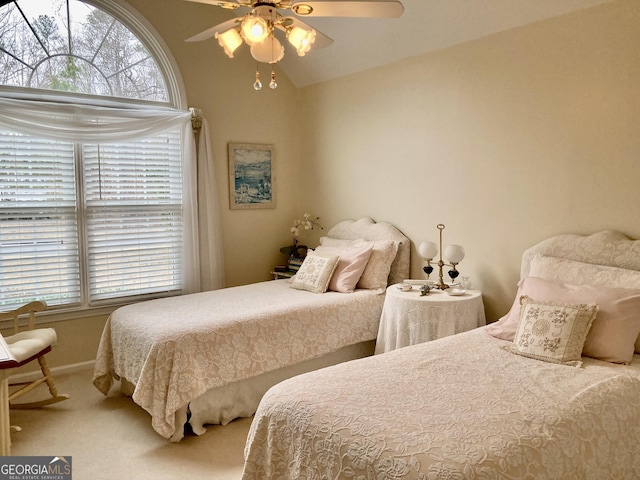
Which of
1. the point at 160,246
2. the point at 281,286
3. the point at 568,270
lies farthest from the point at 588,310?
the point at 160,246

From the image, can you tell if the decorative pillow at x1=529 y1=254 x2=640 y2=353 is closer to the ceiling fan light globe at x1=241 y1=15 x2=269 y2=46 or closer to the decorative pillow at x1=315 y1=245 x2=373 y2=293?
the decorative pillow at x1=315 y1=245 x2=373 y2=293

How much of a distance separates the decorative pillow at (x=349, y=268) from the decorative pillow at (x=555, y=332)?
151cm

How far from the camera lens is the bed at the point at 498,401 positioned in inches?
64.1

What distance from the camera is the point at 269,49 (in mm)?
2383

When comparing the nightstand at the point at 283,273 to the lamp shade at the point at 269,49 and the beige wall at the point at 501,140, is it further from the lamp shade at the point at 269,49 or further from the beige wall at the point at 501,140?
the lamp shade at the point at 269,49

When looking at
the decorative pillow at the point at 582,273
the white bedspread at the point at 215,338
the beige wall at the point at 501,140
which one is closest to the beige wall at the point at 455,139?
the beige wall at the point at 501,140

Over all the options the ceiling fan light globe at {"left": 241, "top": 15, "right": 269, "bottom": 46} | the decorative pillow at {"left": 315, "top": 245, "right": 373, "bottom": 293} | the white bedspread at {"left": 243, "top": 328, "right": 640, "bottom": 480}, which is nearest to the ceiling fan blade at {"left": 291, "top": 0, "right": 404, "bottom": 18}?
the ceiling fan light globe at {"left": 241, "top": 15, "right": 269, "bottom": 46}

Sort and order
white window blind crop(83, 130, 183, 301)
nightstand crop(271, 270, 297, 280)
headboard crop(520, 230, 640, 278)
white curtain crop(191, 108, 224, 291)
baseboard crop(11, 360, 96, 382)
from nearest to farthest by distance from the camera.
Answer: headboard crop(520, 230, 640, 278) → baseboard crop(11, 360, 96, 382) → white window blind crop(83, 130, 183, 301) → white curtain crop(191, 108, 224, 291) → nightstand crop(271, 270, 297, 280)

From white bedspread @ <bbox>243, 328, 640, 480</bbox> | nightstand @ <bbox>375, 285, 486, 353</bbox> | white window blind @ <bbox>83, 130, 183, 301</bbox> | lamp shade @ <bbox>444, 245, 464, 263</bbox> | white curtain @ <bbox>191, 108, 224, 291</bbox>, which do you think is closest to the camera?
white bedspread @ <bbox>243, 328, 640, 480</bbox>

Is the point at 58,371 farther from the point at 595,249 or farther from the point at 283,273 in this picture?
the point at 595,249

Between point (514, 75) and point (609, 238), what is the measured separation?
49.1 inches

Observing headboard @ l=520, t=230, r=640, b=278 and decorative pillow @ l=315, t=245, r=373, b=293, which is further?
decorative pillow @ l=315, t=245, r=373, b=293

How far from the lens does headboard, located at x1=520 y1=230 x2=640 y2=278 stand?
106 inches

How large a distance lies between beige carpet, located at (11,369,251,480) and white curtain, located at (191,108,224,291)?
1402 mm
